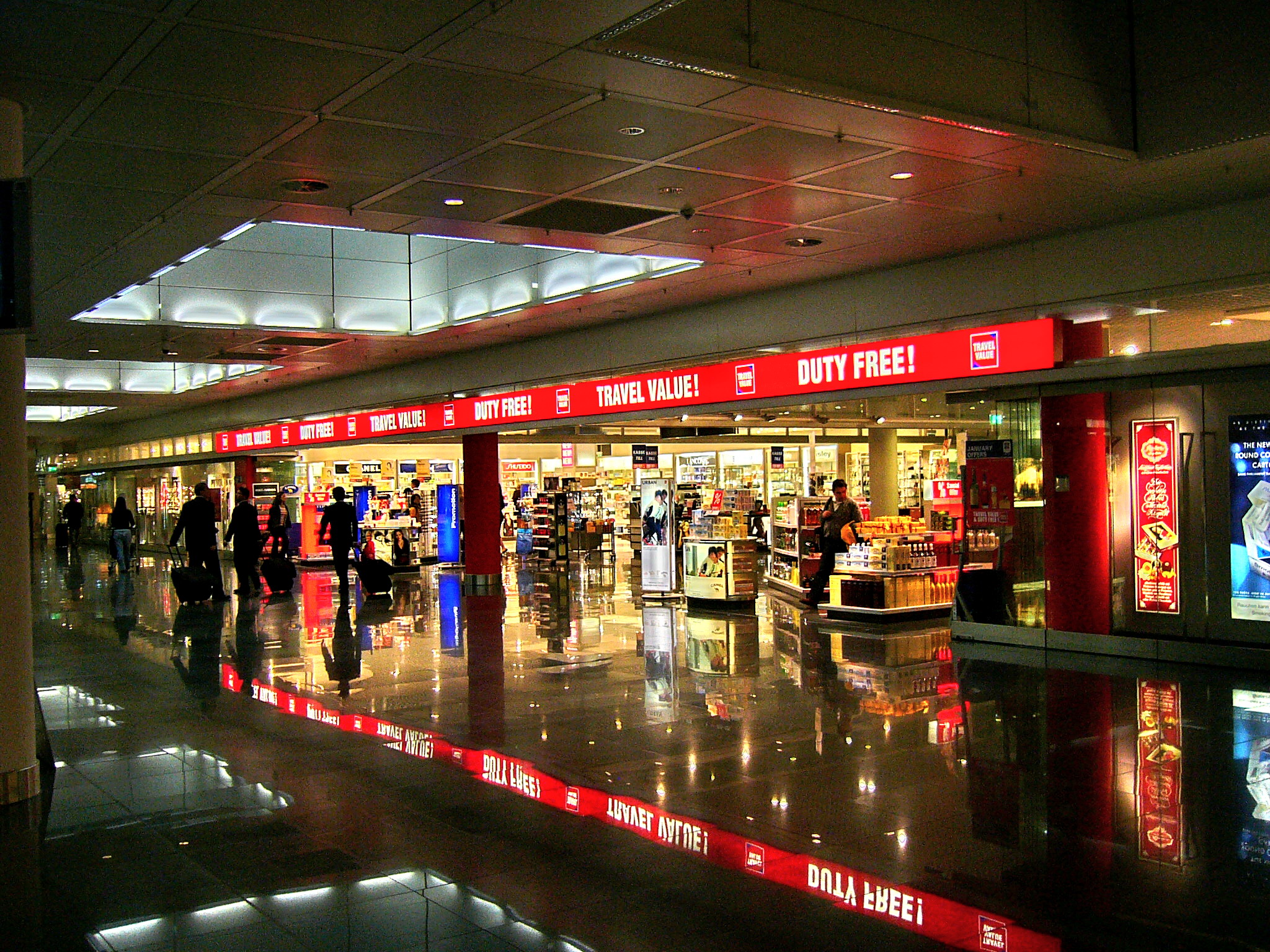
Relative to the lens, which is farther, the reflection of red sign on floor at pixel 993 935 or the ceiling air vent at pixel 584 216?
the ceiling air vent at pixel 584 216

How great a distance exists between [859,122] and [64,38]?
3877 mm

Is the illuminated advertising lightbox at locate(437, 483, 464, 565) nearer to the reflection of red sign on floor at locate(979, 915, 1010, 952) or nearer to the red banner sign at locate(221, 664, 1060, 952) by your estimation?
the red banner sign at locate(221, 664, 1060, 952)

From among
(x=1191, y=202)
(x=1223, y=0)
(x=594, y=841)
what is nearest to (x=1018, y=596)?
(x=1191, y=202)

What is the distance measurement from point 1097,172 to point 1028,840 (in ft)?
14.1

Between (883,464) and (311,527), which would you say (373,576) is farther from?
(883,464)

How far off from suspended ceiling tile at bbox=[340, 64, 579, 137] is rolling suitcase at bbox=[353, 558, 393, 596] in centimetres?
1291

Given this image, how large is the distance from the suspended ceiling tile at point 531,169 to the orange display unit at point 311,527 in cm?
2099

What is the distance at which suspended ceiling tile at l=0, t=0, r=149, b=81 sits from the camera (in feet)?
15.3

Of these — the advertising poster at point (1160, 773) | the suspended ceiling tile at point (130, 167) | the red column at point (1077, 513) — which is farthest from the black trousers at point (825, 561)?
the suspended ceiling tile at point (130, 167)

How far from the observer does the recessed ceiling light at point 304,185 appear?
23.8 feet

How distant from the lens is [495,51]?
17.0 feet

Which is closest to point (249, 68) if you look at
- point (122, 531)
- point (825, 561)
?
point (825, 561)

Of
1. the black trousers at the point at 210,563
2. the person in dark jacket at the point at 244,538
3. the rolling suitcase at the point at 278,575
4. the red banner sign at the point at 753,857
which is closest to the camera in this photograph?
the red banner sign at the point at 753,857

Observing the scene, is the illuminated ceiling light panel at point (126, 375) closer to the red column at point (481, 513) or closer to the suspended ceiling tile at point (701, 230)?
the red column at point (481, 513)
